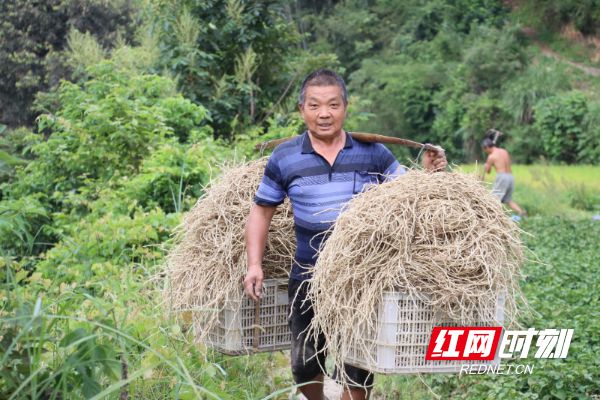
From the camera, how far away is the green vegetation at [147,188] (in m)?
3.60

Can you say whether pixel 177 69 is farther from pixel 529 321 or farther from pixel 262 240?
pixel 262 240

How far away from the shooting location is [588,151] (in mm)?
28344

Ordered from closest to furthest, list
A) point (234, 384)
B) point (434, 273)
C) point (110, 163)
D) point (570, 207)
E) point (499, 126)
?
1. point (434, 273)
2. point (234, 384)
3. point (110, 163)
4. point (570, 207)
5. point (499, 126)

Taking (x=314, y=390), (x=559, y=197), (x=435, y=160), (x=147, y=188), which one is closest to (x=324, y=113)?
(x=435, y=160)

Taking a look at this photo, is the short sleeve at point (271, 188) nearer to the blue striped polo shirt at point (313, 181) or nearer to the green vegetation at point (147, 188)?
the blue striped polo shirt at point (313, 181)

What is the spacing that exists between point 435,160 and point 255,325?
1159 millimetres

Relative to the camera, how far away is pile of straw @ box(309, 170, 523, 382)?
3.44 m

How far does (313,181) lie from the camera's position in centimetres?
410

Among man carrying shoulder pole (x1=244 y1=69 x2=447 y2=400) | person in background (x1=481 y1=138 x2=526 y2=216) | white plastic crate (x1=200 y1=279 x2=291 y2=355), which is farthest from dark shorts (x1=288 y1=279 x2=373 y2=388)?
person in background (x1=481 y1=138 x2=526 y2=216)

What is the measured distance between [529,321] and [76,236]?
3799 millimetres

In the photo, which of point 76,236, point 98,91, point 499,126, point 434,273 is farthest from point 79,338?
point 499,126

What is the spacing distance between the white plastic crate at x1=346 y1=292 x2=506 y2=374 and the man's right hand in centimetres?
75

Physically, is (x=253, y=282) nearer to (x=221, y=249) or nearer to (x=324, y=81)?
(x=221, y=249)

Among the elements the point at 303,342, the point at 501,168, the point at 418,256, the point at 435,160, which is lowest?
the point at 501,168
